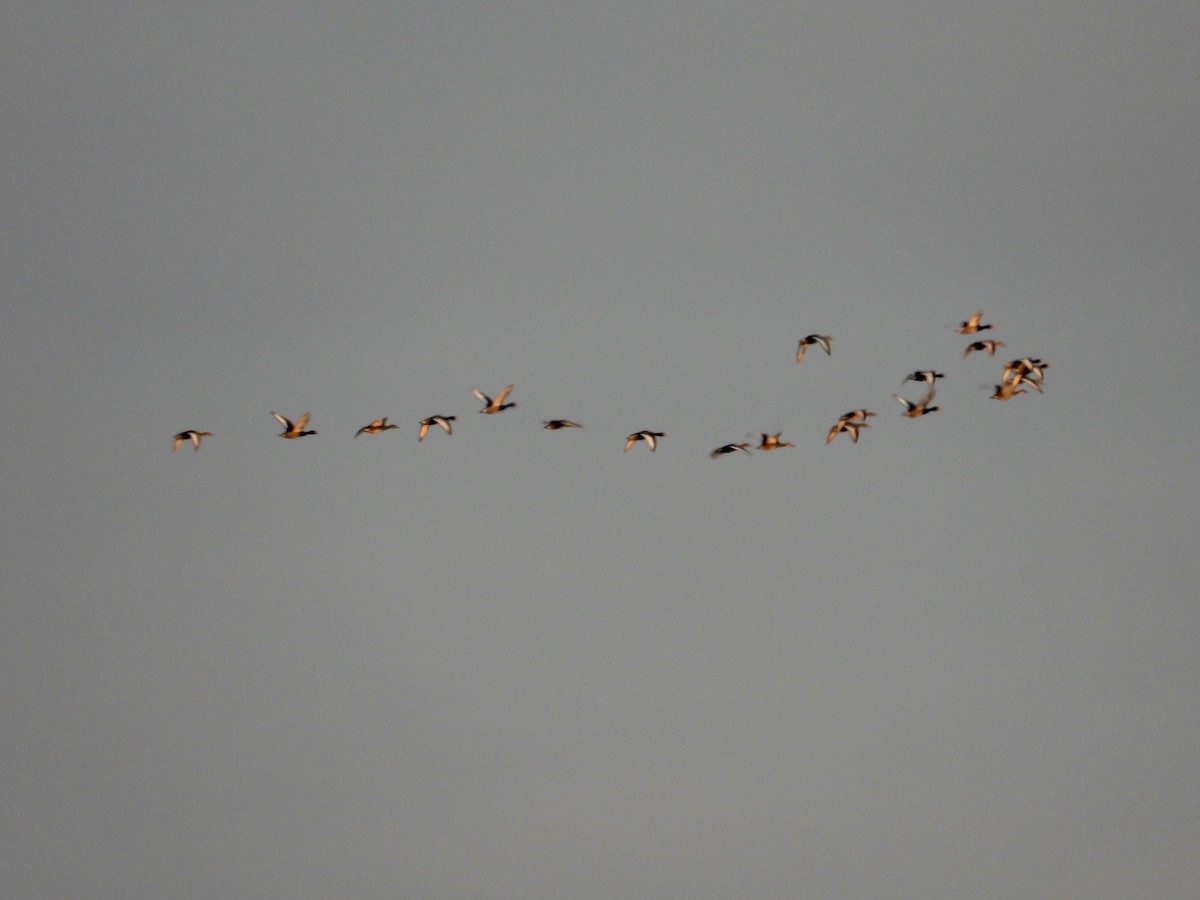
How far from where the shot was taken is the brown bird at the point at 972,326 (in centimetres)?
9038

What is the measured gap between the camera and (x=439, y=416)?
9344 centimetres

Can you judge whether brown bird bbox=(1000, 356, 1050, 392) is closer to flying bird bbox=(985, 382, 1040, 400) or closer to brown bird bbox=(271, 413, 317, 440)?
flying bird bbox=(985, 382, 1040, 400)

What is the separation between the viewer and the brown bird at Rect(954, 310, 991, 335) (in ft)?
297

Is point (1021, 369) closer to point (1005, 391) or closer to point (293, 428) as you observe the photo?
point (1005, 391)

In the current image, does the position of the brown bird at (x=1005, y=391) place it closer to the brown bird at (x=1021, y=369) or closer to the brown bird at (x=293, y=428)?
the brown bird at (x=1021, y=369)

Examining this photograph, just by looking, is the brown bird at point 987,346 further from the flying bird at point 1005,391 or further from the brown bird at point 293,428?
the brown bird at point 293,428

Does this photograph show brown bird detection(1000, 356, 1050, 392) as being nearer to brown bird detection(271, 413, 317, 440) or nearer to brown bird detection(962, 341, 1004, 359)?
brown bird detection(962, 341, 1004, 359)

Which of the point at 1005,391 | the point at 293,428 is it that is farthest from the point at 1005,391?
the point at 293,428

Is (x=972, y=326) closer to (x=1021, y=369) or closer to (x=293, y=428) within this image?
(x=1021, y=369)

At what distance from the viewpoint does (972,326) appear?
91.0m

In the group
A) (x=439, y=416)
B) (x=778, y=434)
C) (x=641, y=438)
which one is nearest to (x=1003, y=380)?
(x=778, y=434)

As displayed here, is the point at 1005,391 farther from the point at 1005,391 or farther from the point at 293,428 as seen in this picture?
the point at 293,428

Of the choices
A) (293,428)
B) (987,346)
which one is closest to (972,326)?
(987,346)

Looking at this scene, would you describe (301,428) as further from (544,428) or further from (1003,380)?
(1003,380)
